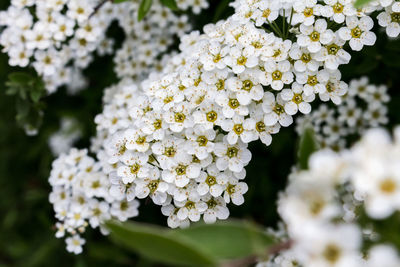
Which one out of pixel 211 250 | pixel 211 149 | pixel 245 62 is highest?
pixel 245 62

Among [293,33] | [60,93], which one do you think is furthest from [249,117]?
[60,93]

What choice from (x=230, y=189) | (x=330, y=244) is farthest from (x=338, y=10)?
(x=330, y=244)

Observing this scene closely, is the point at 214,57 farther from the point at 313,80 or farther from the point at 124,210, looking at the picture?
the point at 124,210

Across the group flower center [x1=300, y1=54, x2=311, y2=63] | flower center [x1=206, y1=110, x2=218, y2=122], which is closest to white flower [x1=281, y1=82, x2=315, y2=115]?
flower center [x1=300, y1=54, x2=311, y2=63]

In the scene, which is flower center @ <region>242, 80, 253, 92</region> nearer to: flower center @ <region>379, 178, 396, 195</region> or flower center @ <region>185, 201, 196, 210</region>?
flower center @ <region>185, 201, 196, 210</region>

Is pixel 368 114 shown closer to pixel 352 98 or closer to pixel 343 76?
pixel 352 98

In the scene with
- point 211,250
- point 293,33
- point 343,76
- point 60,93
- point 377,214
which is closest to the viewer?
point 377,214

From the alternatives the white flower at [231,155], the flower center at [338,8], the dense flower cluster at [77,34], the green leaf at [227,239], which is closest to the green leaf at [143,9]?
the dense flower cluster at [77,34]

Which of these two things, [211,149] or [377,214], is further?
[211,149]
